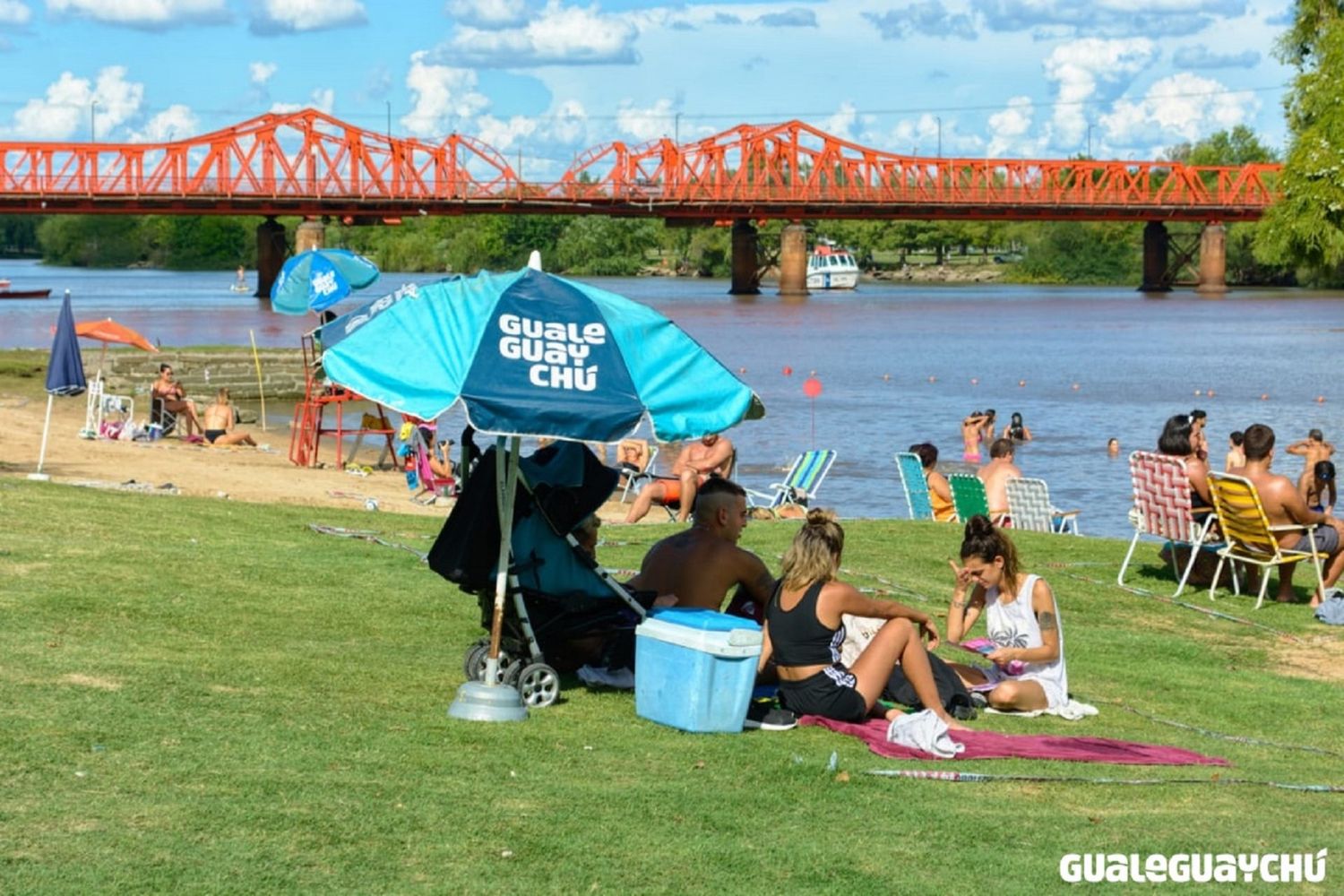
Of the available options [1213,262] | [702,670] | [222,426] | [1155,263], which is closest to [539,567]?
[702,670]

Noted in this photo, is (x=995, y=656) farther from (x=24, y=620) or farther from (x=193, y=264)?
(x=193, y=264)

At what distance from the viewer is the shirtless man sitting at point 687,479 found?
14430mm

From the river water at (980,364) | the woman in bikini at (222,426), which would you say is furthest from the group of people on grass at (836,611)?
the woman in bikini at (222,426)

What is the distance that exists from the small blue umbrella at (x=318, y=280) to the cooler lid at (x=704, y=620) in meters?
13.3

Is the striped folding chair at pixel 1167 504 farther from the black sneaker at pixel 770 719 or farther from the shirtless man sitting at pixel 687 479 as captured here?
the black sneaker at pixel 770 719

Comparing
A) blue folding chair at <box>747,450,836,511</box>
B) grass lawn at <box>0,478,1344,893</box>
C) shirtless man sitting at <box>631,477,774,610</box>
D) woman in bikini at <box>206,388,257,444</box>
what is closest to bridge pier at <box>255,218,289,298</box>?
woman in bikini at <box>206,388,257,444</box>

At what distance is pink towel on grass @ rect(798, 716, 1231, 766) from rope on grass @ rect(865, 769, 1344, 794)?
239 mm

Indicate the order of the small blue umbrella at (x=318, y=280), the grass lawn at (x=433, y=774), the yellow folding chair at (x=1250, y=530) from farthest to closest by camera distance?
the small blue umbrella at (x=318, y=280), the yellow folding chair at (x=1250, y=530), the grass lawn at (x=433, y=774)

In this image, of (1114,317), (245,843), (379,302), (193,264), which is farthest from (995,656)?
(193,264)

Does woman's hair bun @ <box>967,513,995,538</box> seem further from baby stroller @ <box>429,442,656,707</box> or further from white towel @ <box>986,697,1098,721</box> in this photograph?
baby stroller @ <box>429,442,656,707</box>

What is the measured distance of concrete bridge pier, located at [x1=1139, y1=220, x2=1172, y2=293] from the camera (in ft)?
335

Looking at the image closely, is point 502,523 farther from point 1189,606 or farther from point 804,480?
point 804,480

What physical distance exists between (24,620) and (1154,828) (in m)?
4.42

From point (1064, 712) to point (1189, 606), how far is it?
3.74 m
